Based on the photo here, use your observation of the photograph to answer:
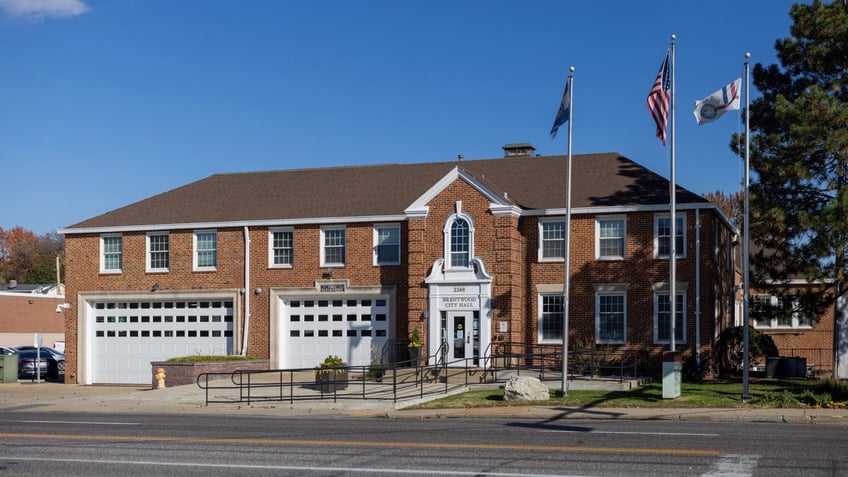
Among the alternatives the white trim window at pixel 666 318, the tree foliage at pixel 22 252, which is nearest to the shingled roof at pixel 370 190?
the white trim window at pixel 666 318

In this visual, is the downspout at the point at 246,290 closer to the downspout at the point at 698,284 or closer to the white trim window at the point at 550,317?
the white trim window at the point at 550,317

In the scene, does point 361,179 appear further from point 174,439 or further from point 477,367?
point 174,439

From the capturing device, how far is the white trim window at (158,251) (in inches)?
1548

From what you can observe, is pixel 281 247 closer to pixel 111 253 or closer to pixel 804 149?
pixel 111 253

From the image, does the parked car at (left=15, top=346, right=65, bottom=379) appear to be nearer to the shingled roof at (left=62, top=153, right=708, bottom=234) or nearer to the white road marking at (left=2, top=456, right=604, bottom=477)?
the shingled roof at (left=62, top=153, right=708, bottom=234)

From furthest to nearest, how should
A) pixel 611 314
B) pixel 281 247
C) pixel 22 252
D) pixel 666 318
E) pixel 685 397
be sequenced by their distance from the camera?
pixel 22 252
pixel 281 247
pixel 611 314
pixel 666 318
pixel 685 397

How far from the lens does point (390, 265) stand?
36469 mm

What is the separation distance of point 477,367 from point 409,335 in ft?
9.29

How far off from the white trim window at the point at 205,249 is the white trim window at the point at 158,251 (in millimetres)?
1240

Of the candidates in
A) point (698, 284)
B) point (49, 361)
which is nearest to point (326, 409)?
point (698, 284)

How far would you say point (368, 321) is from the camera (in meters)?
36.8

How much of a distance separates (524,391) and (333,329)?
1340cm

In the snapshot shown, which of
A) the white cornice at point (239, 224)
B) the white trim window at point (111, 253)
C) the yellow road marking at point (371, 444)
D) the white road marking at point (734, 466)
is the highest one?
the white cornice at point (239, 224)

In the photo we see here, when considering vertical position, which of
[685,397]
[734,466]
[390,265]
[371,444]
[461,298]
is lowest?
[685,397]
